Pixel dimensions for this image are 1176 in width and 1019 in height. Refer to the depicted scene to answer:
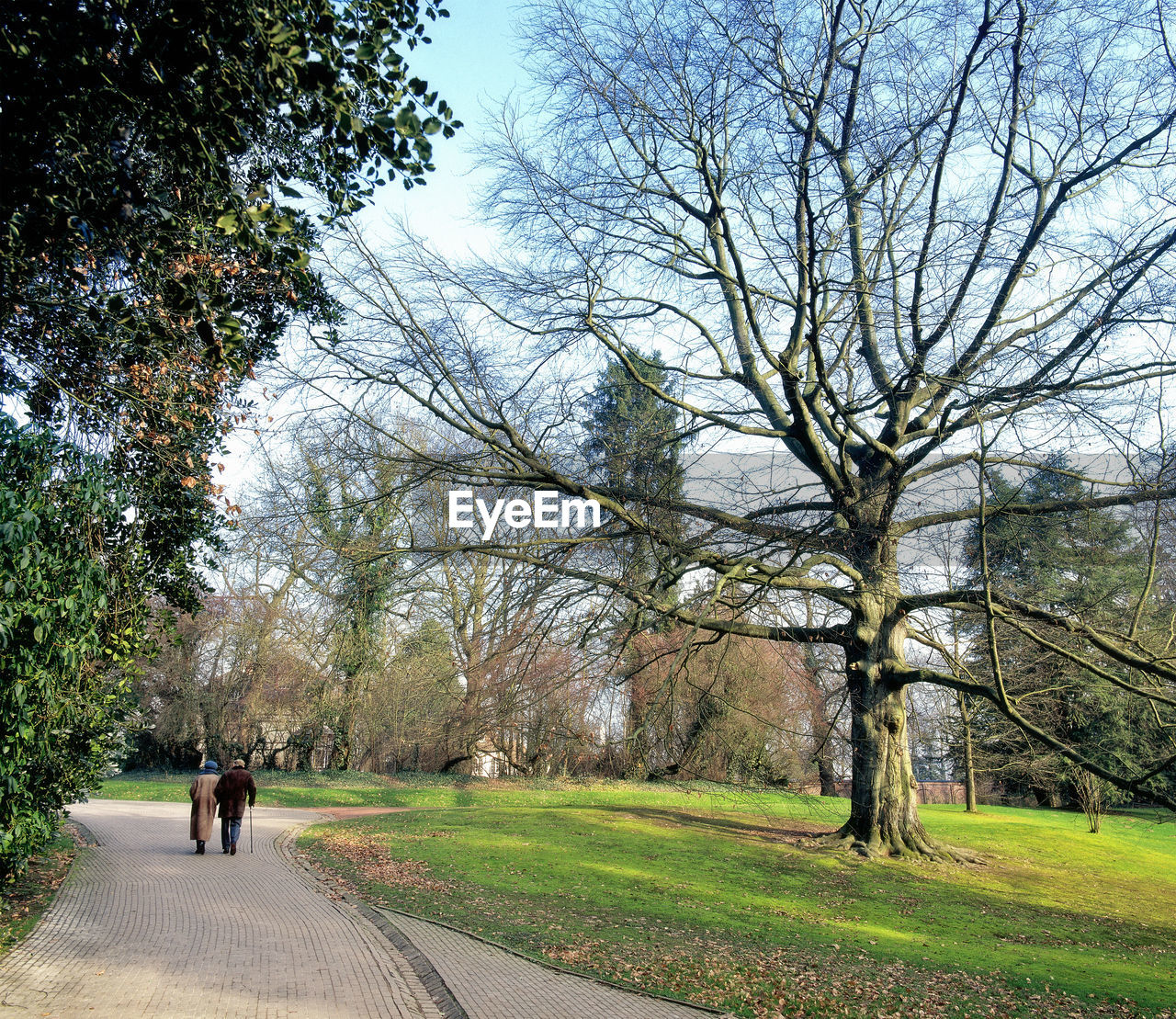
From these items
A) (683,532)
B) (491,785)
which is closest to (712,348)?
(683,532)

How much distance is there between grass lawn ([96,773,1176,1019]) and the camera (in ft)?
25.4

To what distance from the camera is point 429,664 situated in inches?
1046

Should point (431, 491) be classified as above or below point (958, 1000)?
above

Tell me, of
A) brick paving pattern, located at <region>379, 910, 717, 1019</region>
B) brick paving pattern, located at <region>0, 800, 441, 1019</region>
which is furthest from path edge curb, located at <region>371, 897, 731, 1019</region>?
brick paving pattern, located at <region>0, 800, 441, 1019</region>

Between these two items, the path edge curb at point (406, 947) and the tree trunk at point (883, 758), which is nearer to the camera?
the path edge curb at point (406, 947)

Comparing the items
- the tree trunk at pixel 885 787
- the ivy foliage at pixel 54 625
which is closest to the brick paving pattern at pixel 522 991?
the ivy foliage at pixel 54 625

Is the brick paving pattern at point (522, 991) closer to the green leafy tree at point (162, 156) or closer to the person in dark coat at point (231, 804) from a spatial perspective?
the green leafy tree at point (162, 156)

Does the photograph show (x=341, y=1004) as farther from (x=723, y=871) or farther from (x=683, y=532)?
(x=723, y=871)

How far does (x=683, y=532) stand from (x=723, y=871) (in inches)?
222

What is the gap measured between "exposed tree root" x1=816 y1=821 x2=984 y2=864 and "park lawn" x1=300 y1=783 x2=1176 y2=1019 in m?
0.29

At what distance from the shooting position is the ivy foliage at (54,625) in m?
6.51

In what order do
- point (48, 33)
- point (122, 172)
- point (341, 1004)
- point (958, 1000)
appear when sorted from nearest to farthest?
1. point (48, 33)
2. point (122, 172)
3. point (341, 1004)
4. point (958, 1000)

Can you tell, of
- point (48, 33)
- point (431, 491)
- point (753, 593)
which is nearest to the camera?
point (48, 33)

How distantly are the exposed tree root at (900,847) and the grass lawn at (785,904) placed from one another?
1.06ft
